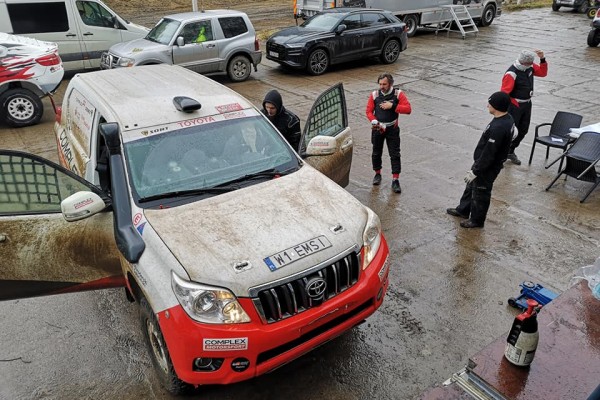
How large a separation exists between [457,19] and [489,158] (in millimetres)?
14483

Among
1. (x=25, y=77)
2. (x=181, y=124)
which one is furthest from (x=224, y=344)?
(x=25, y=77)

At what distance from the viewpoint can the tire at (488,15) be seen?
19572 mm

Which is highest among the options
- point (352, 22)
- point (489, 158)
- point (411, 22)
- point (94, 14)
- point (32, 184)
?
point (94, 14)

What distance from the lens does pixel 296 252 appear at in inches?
127

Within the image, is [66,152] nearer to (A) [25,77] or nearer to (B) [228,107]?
(B) [228,107]

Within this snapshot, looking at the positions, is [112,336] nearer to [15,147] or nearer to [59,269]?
[59,269]

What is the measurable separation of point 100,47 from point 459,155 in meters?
9.17

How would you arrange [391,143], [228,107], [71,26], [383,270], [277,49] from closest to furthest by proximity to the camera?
1. [383,270]
2. [228,107]
3. [391,143]
4. [71,26]
5. [277,49]

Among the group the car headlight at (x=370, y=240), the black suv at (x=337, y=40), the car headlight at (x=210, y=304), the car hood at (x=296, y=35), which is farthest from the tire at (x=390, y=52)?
the car headlight at (x=210, y=304)

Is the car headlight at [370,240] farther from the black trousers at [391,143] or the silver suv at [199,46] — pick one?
the silver suv at [199,46]

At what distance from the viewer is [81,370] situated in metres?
3.78

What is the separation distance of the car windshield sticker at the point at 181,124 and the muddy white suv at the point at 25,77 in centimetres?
614

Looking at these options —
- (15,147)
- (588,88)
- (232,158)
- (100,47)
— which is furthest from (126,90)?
(588,88)

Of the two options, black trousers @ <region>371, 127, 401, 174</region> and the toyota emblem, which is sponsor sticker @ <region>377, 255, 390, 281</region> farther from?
black trousers @ <region>371, 127, 401, 174</region>
